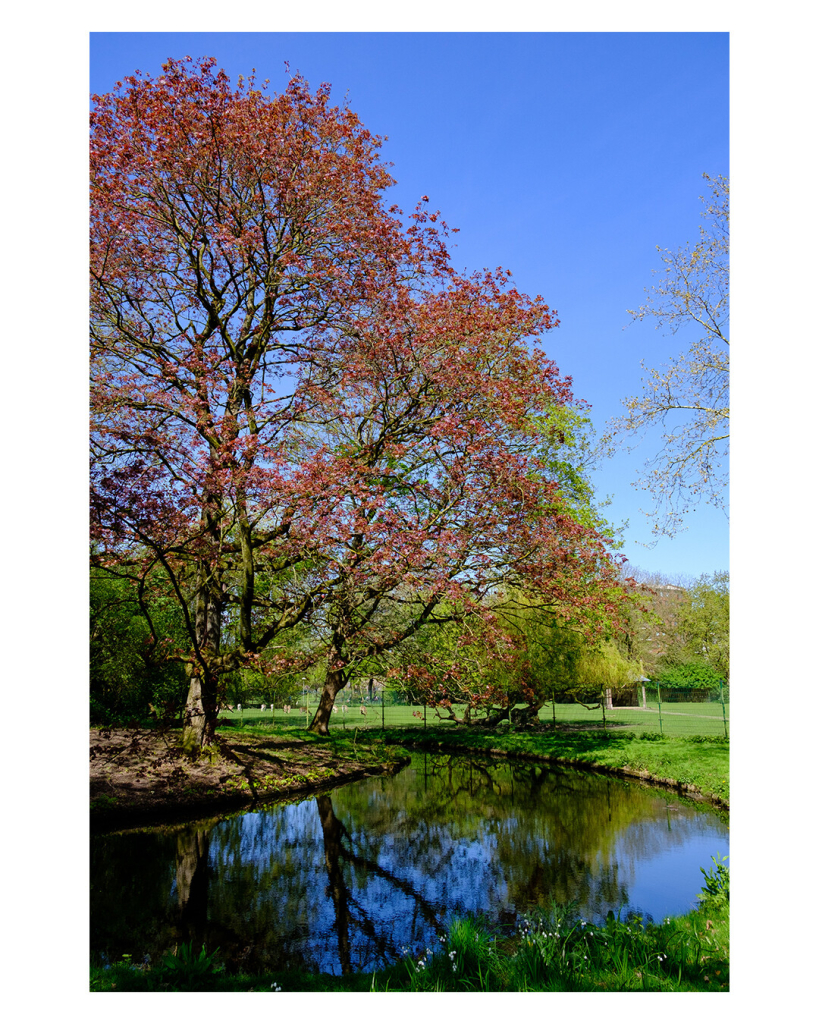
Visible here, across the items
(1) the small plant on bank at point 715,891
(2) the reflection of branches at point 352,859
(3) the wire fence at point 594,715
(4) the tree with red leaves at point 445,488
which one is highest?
(4) the tree with red leaves at point 445,488

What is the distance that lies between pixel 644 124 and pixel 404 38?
2.73m

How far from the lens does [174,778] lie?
27.8 feet

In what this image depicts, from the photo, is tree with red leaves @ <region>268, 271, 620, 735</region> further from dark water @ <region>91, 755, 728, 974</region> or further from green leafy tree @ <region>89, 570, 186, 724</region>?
green leafy tree @ <region>89, 570, 186, 724</region>

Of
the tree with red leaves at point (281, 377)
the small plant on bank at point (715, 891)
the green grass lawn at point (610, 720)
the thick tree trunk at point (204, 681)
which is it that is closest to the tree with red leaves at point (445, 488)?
the tree with red leaves at point (281, 377)

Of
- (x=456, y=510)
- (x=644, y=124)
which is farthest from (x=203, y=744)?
(x=644, y=124)

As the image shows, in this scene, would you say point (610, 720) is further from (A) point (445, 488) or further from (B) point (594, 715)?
(A) point (445, 488)

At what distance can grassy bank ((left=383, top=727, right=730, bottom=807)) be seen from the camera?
11102 millimetres

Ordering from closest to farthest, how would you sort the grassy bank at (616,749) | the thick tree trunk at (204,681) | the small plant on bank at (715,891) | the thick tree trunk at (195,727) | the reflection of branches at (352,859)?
the small plant on bank at (715,891)
the reflection of branches at (352,859)
the thick tree trunk at (204,681)
the thick tree trunk at (195,727)
the grassy bank at (616,749)

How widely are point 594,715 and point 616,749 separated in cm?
1524

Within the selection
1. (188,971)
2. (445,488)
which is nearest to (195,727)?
(445,488)

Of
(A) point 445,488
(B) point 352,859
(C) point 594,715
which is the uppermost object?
(A) point 445,488

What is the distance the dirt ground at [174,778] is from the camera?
780 centimetres

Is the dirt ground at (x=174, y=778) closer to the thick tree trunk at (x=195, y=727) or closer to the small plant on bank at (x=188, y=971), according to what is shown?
the thick tree trunk at (x=195, y=727)

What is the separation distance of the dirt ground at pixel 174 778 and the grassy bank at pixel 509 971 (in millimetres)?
3249
